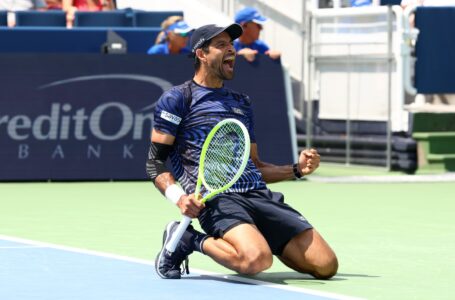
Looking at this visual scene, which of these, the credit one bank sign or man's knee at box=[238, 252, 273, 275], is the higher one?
man's knee at box=[238, 252, 273, 275]

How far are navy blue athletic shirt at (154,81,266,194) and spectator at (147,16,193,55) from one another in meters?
7.16

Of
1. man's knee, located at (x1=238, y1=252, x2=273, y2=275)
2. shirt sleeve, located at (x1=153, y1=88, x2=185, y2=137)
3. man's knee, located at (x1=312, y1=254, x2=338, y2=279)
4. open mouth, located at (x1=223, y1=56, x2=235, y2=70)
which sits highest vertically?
open mouth, located at (x1=223, y1=56, x2=235, y2=70)

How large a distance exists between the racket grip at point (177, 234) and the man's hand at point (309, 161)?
29.2 inches

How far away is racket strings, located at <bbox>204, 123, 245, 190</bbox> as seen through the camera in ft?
25.8

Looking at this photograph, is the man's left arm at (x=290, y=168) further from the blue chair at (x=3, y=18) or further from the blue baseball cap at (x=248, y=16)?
the blue chair at (x=3, y=18)

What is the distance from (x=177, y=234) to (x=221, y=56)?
3.53ft

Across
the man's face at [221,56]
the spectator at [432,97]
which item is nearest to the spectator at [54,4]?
the spectator at [432,97]

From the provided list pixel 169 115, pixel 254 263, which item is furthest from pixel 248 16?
pixel 254 263

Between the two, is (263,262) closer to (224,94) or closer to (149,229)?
(224,94)

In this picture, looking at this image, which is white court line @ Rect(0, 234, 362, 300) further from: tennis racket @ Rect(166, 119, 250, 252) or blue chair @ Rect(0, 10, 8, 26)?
blue chair @ Rect(0, 10, 8, 26)

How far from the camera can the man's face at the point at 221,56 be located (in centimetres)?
822

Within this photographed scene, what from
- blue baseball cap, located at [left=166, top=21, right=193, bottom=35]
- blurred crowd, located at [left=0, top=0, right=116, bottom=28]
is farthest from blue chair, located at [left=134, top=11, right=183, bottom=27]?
blue baseball cap, located at [left=166, top=21, right=193, bottom=35]

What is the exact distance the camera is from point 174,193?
786 centimetres

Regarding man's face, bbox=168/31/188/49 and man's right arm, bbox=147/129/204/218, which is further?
man's face, bbox=168/31/188/49
